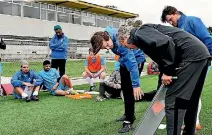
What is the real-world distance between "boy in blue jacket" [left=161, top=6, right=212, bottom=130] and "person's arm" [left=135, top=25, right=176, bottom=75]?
1256 millimetres

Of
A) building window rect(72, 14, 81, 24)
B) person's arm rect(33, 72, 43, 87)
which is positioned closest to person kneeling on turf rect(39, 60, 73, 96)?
person's arm rect(33, 72, 43, 87)

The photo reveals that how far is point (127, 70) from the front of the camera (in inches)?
189

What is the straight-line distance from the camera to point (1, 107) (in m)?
7.07

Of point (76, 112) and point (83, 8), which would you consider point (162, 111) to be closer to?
point (76, 112)

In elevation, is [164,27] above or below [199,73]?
above

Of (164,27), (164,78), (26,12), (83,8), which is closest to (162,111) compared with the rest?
(164,78)

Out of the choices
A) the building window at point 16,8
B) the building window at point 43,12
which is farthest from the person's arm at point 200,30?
the building window at point 43,12

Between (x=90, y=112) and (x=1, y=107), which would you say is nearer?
(x=90, y=112)

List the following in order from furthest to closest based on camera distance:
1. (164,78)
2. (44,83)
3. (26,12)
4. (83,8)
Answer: (83,8) < (26,12) < (44,83) < (164,78)

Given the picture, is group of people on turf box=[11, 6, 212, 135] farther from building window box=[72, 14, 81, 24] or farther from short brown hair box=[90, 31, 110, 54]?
building window box=[72, 14, 81, 24]

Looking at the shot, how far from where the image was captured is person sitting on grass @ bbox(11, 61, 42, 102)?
26.4 ft

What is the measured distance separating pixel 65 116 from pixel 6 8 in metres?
24.3

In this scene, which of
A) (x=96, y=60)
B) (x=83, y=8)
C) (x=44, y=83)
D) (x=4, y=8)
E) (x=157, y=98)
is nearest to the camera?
(x=157, y=98)

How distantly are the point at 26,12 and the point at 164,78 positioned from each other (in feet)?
96.6
